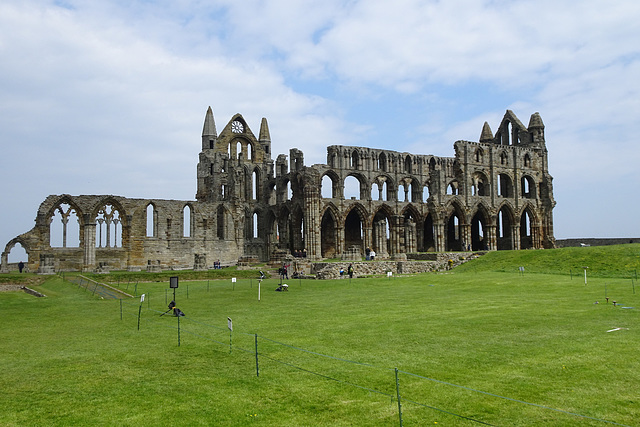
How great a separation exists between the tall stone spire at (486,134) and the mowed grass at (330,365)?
58546 mm

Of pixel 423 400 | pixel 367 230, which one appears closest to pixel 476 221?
pixel 367 230

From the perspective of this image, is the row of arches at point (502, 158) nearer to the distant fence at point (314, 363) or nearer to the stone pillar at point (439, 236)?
the stone pillar at point (439, 236)

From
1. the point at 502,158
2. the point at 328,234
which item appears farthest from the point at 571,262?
the point at 502,158

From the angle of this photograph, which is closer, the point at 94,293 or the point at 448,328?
the point at 448,328

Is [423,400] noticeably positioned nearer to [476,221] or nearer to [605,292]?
[605,292]

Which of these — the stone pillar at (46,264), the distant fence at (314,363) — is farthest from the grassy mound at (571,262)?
the stone pillar at (46,264)

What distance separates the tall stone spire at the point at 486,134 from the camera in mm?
73188

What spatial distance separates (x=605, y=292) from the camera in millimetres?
19672

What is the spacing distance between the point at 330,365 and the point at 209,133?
5790 centimetres

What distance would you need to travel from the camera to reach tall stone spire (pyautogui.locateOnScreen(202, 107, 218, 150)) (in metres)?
64.0

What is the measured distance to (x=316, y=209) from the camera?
165 ft

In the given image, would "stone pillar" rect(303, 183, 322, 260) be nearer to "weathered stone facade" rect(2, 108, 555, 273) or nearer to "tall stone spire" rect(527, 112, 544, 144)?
"weathered stone facade" rect(2, 108, 555, 273)

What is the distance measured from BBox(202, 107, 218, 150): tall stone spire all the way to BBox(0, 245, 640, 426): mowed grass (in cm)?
4781

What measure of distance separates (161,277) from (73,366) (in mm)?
25105
